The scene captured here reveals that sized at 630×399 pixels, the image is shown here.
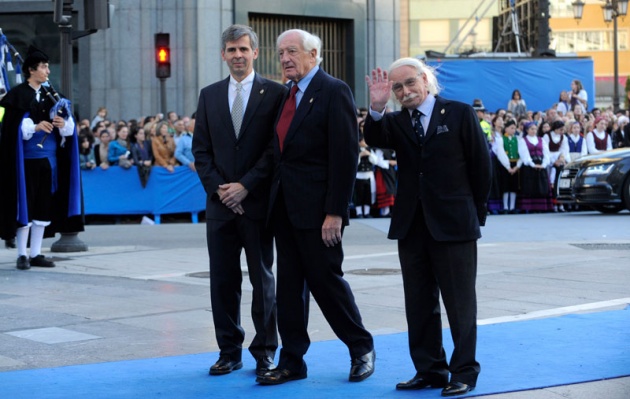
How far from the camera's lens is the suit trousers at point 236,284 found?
716cm

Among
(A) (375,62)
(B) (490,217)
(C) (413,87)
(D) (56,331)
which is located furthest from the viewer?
(A) (375,62)

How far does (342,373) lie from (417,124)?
1539 millimetres

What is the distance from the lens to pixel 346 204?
683cm

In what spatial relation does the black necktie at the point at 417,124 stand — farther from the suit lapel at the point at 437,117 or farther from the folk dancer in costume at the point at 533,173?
the folk dancer in costume at the point at 533,173

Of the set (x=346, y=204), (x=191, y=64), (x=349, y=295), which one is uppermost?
(x=191, y=64)

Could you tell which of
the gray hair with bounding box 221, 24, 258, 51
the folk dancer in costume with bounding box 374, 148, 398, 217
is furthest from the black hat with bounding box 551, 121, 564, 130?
the gray hair with bounding box 221, 24, 258, 51

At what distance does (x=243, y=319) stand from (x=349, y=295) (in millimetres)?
2548

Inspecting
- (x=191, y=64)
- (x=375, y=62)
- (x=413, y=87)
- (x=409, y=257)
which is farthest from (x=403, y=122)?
(x=375, y=62)

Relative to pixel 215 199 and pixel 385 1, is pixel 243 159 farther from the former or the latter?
pixel 385 1

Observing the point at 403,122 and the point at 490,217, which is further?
the point at 490,217

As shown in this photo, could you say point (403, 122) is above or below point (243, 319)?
above

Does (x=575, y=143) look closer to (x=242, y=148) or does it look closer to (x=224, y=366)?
(x=242, y=148)

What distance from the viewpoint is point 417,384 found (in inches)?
261

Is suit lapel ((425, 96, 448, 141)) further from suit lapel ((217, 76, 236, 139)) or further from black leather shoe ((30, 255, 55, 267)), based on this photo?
black leather shoe ((30, 255, 55, 267))
